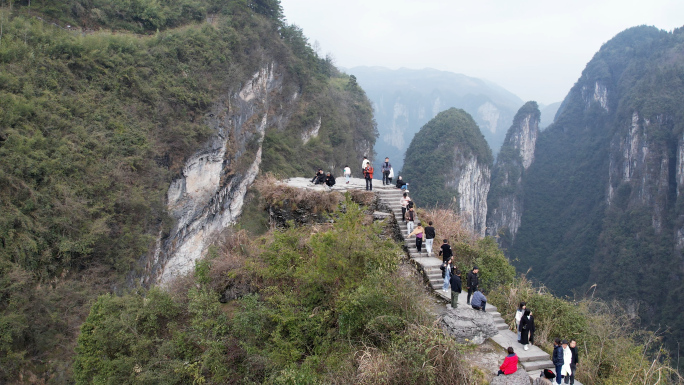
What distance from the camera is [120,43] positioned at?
17.5m

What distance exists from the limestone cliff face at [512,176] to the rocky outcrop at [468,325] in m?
63.5

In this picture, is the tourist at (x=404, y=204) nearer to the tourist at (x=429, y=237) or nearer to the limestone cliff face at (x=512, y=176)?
the tourist at (x=429, y=237)

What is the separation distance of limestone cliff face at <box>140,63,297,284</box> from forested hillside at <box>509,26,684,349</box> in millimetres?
21607

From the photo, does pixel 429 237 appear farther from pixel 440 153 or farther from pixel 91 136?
pixel 440 153

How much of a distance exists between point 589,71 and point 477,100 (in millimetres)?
90295

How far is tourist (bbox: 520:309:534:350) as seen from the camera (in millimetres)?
6453

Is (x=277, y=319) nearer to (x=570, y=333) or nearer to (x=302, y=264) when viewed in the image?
(x=302, y=264)

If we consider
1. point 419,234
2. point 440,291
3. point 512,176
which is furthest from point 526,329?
point 512,176

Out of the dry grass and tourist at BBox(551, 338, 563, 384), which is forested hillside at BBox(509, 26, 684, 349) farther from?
tourist at BBox(551, 338, 563, 384)

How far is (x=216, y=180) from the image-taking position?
20859mm

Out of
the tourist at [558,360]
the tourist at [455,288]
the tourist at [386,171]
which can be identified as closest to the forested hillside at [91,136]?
the tourist at [386,171]

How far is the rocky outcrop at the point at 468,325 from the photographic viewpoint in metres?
5.98

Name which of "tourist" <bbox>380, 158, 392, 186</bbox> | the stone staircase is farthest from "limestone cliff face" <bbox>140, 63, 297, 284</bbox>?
the stone staircase

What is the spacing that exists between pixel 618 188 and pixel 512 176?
1935 centimetres
